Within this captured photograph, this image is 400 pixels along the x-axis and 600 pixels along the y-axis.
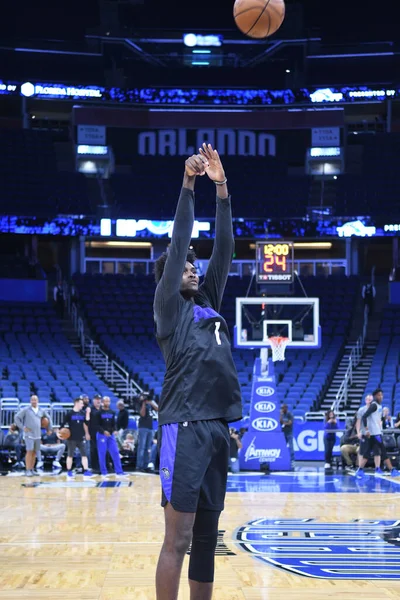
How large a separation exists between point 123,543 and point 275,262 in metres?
17.7

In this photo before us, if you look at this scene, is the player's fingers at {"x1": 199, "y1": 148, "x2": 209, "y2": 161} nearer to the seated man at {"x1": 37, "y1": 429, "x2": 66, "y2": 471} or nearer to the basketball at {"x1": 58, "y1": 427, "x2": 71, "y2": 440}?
the basketball at {"x1": 58, "y1": 427, "x2": 71, "y2": 440}

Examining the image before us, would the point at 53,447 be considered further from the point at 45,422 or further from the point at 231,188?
the point at 231,188

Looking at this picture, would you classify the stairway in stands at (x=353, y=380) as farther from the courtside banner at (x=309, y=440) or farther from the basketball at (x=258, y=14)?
the basketball at (x=258, y=14)

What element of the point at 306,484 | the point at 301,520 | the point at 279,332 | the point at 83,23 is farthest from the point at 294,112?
the point at 301,520

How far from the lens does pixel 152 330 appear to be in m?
30.1

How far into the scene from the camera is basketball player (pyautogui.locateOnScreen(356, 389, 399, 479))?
58.2 ft

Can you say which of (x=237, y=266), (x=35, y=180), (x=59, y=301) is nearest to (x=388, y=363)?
(x=237, y=266)

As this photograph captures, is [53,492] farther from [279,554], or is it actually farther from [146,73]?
[146,73]

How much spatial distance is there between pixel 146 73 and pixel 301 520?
30056mm

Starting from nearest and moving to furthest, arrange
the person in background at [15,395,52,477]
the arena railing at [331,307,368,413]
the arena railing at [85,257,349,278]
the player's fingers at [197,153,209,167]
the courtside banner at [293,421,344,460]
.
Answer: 1. the player's fingers at [197,153,209,167]
2. the person in background at [15,395,52,477]
3. the courtside banner at [293,421,344,460]
4. the arena railing at [331,307,368,413]
5. the arena railing at [85,257,349,278]

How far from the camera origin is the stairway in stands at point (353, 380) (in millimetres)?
26453

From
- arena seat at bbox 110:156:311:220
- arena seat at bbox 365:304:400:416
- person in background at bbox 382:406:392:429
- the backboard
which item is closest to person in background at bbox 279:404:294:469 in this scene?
the backboard

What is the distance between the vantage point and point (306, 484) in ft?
52.6

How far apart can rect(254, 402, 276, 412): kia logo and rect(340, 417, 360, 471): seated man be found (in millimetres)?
1729
